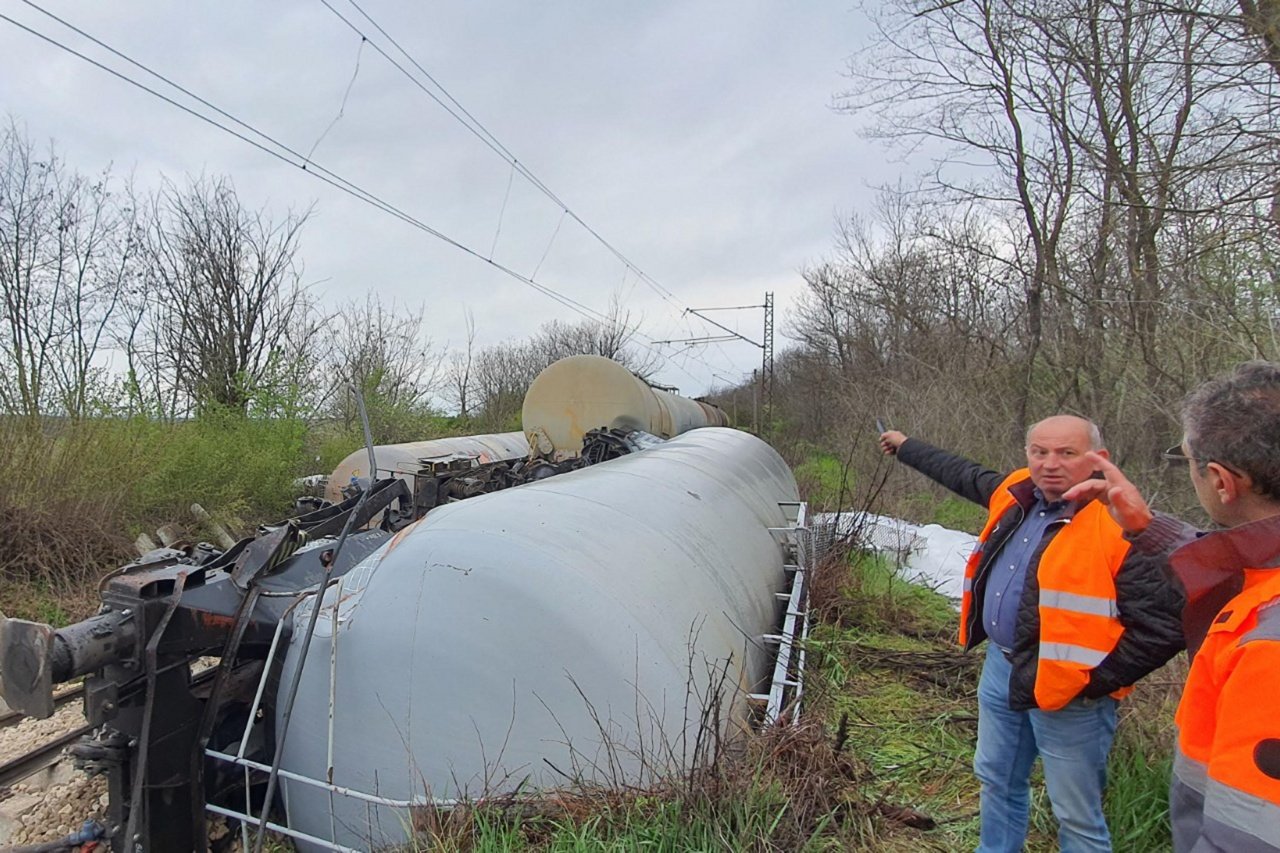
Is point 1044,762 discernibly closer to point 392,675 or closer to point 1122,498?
point 1122,498

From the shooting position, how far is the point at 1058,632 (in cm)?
223

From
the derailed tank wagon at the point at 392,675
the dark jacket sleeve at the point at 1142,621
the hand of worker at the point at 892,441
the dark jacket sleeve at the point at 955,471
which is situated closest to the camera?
the dark jacket sleeve at the point at 1142,621

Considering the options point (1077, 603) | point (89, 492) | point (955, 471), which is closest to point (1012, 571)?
point (1077, 603)

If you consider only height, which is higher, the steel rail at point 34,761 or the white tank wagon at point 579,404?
the white tank wagon at point 579,404

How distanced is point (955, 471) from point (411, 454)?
30.6 ft

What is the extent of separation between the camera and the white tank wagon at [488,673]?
2551 millimetres

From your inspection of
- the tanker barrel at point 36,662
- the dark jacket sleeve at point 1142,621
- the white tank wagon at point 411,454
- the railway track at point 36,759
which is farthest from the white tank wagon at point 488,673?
the white tank wagon at point 411,454

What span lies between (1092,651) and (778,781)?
1.14 metres

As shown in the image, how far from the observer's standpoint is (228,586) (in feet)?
9.68

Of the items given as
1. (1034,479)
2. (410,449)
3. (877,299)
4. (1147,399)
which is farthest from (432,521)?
(877,299)

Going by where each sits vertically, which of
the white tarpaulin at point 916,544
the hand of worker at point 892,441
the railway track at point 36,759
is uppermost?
the hand of worker at point 892,441

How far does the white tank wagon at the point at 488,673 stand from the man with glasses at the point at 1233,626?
139cm

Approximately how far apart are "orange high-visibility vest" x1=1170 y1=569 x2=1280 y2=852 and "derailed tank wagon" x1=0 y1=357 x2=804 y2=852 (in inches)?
53.4

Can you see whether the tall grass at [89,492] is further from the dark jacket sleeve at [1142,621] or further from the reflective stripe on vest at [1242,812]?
the reflective stripe on vest at [1242,812]
